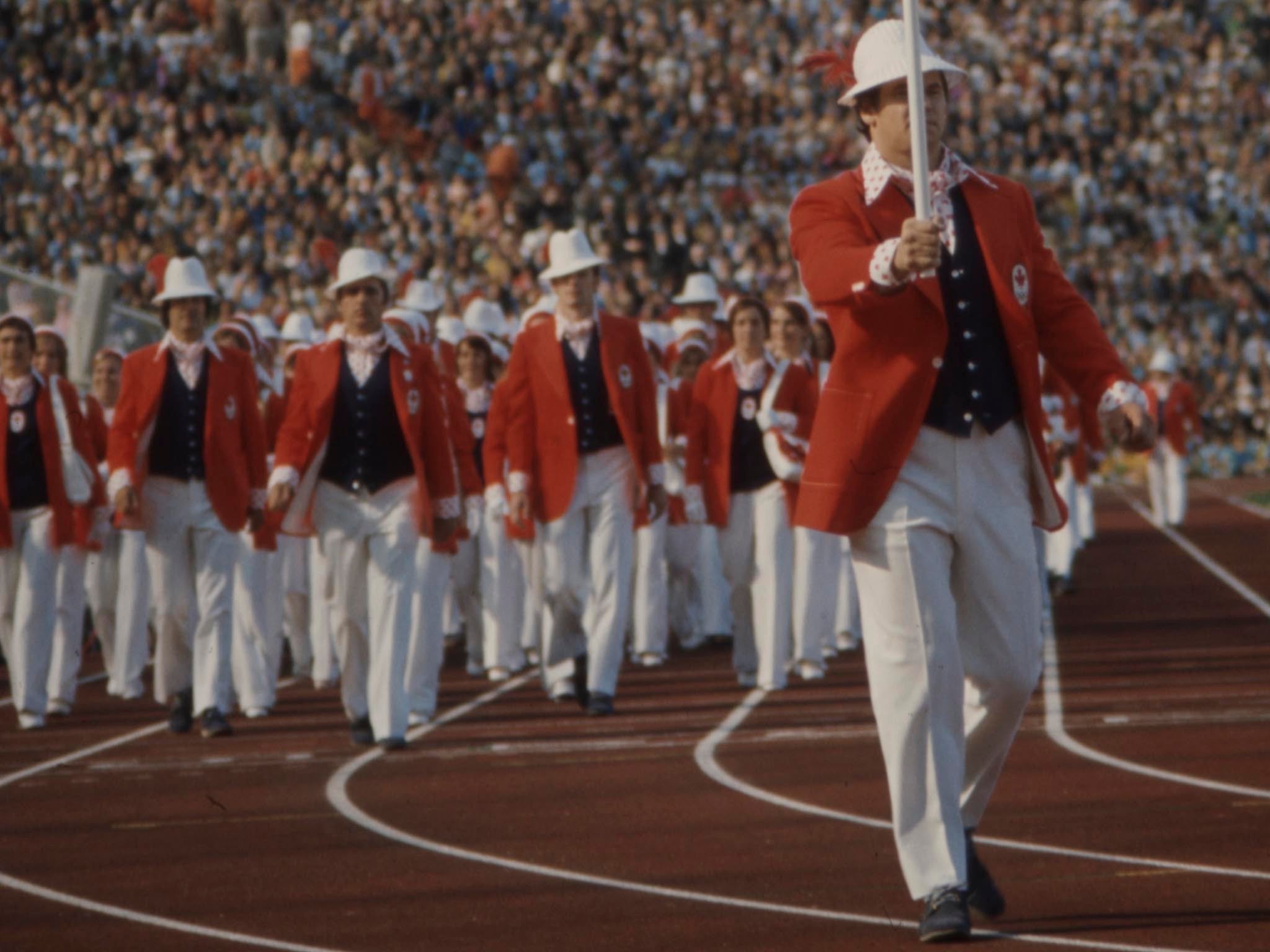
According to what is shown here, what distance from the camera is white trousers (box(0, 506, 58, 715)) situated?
13094 mm

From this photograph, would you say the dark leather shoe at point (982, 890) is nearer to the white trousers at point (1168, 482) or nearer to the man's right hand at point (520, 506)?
the man's right hand at point (520, 506)

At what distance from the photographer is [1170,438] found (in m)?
30.9

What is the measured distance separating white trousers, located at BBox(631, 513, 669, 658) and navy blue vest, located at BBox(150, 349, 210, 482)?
4.12 meters

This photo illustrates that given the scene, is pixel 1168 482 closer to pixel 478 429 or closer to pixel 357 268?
pixel 478 429

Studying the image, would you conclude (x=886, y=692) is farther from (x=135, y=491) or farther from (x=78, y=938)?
(x=135, y=491)

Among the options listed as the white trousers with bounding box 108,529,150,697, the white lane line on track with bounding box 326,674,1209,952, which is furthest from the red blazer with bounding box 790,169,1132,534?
the white trousers with bounding box 108,529,150,697

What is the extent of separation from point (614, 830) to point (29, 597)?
5.66 meters

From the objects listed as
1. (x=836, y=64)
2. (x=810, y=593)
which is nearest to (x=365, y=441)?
(x=810, y=593)

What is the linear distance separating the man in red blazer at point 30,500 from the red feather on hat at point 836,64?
24.4 ft

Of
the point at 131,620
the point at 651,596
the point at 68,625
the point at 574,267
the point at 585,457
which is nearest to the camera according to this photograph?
the point at 585,457

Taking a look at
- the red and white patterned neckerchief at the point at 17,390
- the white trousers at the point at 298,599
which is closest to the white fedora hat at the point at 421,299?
the white trousers at the point at 298,599

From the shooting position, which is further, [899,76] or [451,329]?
[451,329]

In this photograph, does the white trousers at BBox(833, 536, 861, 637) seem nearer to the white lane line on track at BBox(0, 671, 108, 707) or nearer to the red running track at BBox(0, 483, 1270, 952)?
the red running track at BBox(0, 483, 1270, 952)

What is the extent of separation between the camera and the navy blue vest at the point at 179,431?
12.3 metres
